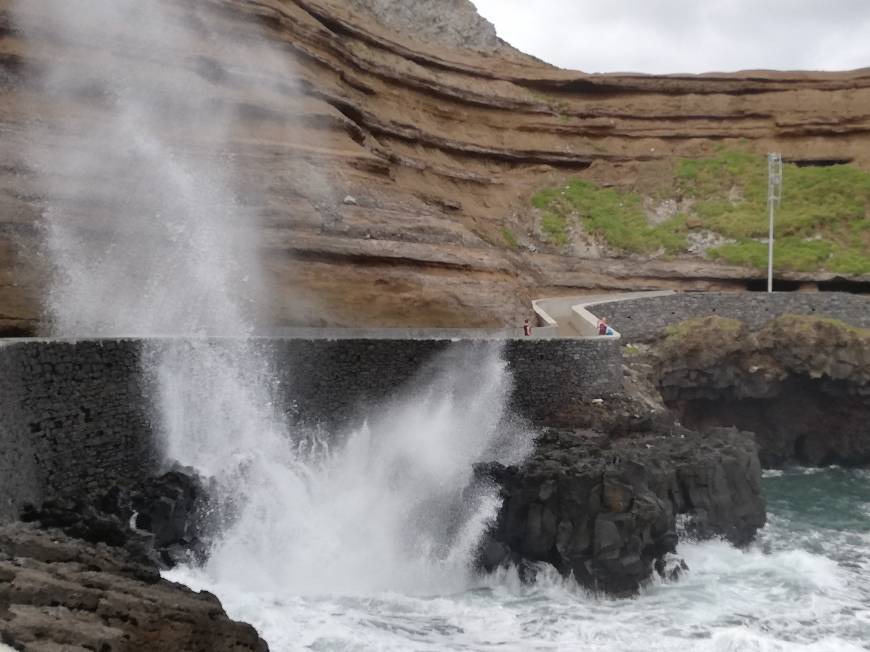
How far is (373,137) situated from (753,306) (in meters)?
11.4

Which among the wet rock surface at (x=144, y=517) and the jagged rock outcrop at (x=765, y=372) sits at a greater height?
the jagged rock outcrop at (x=765, y=372)

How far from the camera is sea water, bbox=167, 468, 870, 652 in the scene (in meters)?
A: 11.4

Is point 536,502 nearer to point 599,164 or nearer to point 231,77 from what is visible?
point 231,77

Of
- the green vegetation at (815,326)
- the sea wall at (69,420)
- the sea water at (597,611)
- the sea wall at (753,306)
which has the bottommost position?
the sea water at (597,611)

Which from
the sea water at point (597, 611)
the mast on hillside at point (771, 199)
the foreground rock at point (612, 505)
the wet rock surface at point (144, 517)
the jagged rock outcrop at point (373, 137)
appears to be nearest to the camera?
the wet rock surface at point (144, 517)

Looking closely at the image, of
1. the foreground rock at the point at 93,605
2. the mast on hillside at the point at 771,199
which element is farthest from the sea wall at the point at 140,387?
the mast on hillside at the point at 771,199

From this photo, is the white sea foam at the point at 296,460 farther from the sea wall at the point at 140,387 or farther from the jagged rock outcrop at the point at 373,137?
the sea wall at the point at 140,387

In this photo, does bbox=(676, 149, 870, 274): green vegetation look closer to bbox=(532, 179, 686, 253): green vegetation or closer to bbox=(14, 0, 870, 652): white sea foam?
bbox=(532, 179, 686, 253): green vegetation

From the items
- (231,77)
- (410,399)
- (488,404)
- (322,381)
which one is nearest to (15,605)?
(322,381)

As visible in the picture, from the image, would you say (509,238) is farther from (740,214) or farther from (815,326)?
(815,326)

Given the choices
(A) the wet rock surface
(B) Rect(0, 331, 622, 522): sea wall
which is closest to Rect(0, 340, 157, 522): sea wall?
(B) Rect(0, 331, 622, 522): sea wall

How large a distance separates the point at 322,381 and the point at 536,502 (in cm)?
408

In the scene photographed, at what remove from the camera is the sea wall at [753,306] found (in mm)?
23594

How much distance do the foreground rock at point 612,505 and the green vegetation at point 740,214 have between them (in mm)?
13581
